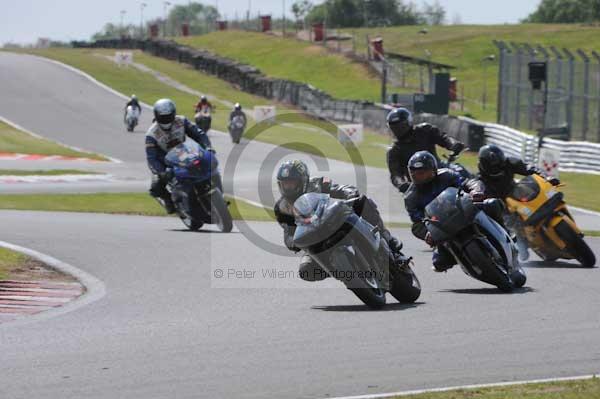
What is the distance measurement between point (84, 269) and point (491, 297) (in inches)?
187

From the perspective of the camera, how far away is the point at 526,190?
1352 cm

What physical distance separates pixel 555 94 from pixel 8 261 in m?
26.4

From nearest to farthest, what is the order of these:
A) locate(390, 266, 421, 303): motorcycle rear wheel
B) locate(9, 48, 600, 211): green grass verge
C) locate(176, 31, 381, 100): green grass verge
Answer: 1. locate(390, 266, 421, 303): motorcycle rear wheel
2. locate(9, 48, 600, 211): green grass verge
3. locate(176, 31, 381, 100): green grass verge

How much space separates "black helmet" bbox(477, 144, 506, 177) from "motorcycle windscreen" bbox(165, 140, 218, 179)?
17.0ft

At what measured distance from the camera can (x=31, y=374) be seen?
7637mm

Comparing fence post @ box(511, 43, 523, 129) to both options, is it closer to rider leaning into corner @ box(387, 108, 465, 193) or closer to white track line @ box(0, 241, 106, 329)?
rider leaning into corner @ box(387, 108, 465, 193)

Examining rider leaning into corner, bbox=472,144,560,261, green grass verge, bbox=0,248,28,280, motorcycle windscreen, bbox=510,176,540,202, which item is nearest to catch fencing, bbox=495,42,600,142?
rider leaning into corner, bbox=472,144,560,261

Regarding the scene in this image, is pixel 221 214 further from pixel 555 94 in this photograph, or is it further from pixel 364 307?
pixel 555 94

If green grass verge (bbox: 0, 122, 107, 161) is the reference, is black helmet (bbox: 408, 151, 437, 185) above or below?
above

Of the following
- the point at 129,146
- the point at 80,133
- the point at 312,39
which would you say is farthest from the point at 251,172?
A: the point at 312,39

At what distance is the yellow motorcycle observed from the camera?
13383 mm

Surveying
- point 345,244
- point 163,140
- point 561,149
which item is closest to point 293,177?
point 345,244

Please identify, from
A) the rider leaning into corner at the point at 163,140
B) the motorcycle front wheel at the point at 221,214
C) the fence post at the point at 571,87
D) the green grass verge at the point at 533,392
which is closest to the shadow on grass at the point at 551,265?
the motorcycle front wheel at the point at 221,214

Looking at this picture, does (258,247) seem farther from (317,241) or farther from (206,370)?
(206,370)
